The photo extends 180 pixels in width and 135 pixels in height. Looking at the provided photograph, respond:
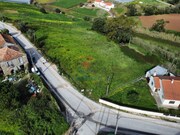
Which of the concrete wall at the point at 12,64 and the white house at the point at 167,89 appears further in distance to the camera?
the concrete wall at the point at 12,64

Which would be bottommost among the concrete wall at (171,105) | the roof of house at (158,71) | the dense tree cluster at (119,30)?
the concrete wall at (171,105)

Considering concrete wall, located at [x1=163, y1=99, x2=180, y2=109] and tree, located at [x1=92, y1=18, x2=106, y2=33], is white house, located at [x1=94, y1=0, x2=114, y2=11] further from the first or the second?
concrete wall, located at [x1=163, y1=99, x2=180, y2=109]

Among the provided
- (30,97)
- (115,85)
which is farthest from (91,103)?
(30,97)

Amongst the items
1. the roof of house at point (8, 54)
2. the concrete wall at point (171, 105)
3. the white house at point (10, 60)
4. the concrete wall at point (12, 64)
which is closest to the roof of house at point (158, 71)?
the concrete wall at point (171, 105)

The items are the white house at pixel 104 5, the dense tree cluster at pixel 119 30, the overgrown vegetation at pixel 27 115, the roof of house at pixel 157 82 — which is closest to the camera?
the overgrown vegetation at pixel 27 115

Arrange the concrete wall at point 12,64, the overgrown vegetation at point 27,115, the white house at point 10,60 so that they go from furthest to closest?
the concrete wall at point 12,64, the white house at point 10,60, the overgrown vegetation at point 27,115

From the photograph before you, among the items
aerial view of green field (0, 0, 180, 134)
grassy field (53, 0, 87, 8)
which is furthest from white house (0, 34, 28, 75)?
grassy field (53, 0, 87, 8)

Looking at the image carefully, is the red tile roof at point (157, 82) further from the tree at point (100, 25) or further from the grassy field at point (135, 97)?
the tree at point (100, 25)
